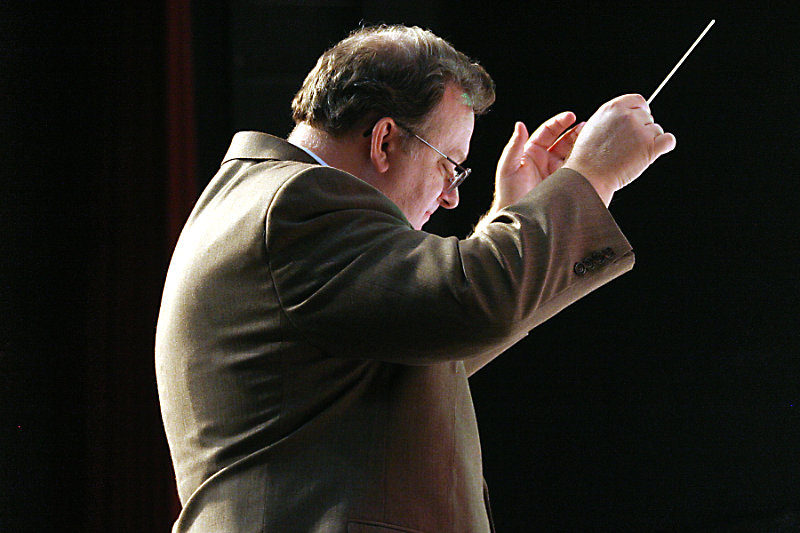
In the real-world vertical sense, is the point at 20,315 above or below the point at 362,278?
below

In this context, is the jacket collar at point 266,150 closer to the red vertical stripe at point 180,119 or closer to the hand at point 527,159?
the hand at point 527,159

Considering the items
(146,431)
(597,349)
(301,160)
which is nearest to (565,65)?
(597,349)

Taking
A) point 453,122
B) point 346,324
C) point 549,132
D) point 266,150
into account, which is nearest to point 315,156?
point 266,150

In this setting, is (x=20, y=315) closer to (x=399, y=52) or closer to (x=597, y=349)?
(x=399, y=52)

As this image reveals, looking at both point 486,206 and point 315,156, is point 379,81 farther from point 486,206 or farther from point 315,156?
point 486,206

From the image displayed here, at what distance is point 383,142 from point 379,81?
0.07 meters

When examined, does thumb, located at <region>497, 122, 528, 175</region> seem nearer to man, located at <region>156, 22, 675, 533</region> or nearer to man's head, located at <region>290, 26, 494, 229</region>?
man's head, located at <region>290, 26, 494, 229</region>

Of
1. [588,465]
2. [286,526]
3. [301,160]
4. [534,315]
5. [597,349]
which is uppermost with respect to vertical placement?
[301,160]

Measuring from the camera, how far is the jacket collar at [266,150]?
0.98m

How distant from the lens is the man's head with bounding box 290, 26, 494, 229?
3.46 ft

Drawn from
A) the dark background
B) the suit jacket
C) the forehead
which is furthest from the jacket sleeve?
the dark background

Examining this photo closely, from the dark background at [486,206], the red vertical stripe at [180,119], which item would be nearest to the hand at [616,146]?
the dark background at [486,206]

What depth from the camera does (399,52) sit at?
1080 mm

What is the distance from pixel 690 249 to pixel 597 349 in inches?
11.7
